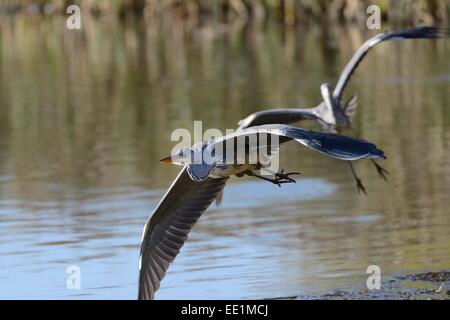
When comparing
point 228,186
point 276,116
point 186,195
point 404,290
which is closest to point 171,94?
point 228,186

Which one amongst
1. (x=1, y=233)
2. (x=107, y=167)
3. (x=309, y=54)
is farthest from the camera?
(x=309, y=54)

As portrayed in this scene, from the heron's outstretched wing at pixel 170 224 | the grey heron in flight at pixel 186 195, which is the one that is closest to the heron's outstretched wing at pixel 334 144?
the grey heron in flight at pixel 186 195

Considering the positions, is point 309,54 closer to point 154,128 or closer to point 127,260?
point 154,128

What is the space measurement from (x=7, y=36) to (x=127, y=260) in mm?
26323

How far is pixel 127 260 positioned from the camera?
9883 mm

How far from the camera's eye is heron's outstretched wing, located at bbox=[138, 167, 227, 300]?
27.3 ft

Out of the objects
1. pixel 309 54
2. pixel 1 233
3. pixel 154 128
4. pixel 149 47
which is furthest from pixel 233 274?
pixel 149 47

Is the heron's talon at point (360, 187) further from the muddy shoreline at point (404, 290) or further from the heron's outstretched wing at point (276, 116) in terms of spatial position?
the muddy shoreline at point (404, 290)

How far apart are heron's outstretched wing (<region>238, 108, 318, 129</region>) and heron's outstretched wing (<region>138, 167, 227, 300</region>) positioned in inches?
84.8

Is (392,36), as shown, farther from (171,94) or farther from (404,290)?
(171,94)

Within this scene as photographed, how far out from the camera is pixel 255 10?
35.9 meters

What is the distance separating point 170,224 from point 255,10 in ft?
90.9

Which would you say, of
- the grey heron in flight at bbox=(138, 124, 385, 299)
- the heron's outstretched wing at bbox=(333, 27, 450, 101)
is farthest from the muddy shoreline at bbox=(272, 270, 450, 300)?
the heron's outstretched wing at bbox=(333, 27, 450, 101)

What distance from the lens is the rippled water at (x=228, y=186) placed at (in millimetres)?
9445
